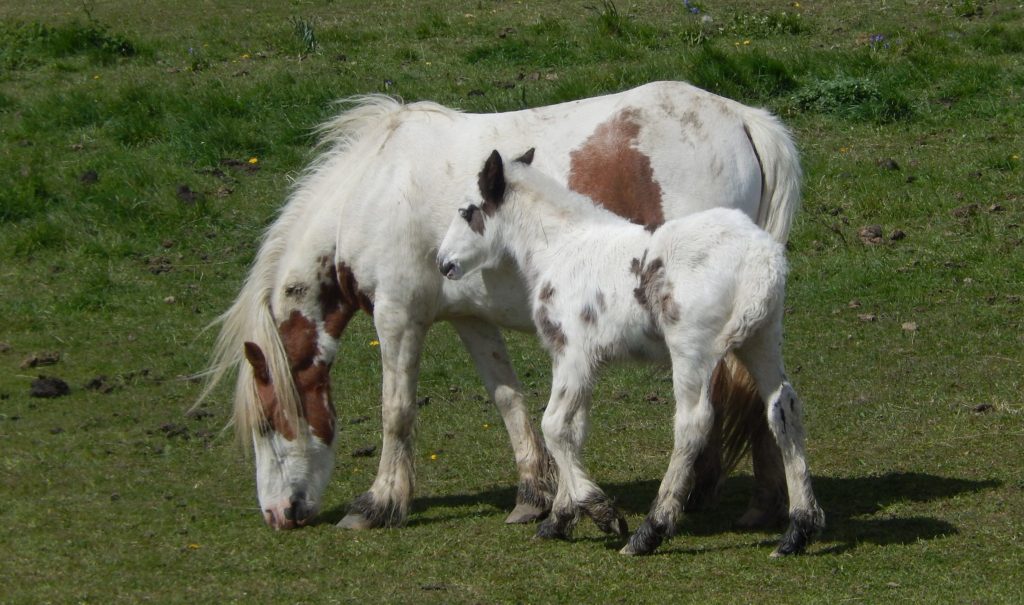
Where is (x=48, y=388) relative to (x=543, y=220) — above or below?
below

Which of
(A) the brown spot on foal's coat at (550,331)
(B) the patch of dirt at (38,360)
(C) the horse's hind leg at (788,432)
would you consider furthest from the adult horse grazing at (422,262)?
(B) the patch of dirt at (38,360)

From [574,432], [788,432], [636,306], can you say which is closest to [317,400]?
[574,432]

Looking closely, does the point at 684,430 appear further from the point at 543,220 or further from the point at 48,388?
the point at 48,388

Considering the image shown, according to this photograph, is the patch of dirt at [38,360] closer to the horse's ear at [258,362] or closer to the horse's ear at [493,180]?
the horse's ear at [258,362]

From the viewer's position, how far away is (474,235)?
676 centimetres

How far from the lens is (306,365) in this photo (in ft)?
24.8

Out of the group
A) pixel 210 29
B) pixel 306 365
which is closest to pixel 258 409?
pixel 306 365

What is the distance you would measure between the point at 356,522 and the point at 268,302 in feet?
4.51

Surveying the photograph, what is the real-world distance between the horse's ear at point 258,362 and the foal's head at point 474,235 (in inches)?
47.2

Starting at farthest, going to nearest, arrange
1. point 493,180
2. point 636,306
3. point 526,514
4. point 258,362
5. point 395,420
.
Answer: point 395,420 < point 258,362 < point 526,514 < point 493,180 < point 636,306

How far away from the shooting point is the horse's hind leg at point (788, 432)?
595 cm

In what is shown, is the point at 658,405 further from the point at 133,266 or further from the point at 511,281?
the point at 133,266

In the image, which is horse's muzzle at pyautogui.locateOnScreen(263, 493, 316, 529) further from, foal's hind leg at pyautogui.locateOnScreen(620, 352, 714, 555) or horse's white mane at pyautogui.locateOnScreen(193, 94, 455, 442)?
foal's hind leg at pyautogui.locateOnScreen(620, 352, 714, 555)

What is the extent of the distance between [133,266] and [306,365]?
4.58 m
